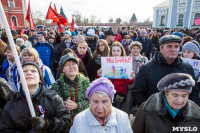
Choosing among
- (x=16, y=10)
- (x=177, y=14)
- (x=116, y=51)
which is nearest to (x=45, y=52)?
(x=116, y=51)

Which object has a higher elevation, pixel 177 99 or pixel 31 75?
pixel 31 75

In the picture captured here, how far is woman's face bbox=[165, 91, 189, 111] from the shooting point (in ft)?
4.33

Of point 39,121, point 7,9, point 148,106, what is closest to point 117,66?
point 148,106

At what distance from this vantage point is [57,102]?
5.21 ft

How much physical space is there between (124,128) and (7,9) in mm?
43484

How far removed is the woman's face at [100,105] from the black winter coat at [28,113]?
0.41 meters

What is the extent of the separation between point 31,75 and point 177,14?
120ft

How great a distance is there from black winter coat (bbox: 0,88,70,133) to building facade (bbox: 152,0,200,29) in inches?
1351

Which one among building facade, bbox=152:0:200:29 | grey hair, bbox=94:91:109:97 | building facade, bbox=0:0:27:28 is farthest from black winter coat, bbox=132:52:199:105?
building facade, bbox=0:0:27:28

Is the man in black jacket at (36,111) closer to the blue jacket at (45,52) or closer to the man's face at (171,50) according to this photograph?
the man's face at (171,50)

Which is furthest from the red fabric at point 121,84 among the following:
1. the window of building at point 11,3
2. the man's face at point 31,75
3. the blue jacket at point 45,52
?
the window of building at point 11,3

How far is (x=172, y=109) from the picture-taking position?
140 cm

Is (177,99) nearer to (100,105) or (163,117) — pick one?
(163,117)

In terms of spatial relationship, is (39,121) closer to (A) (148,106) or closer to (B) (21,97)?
(B) (21,97)
